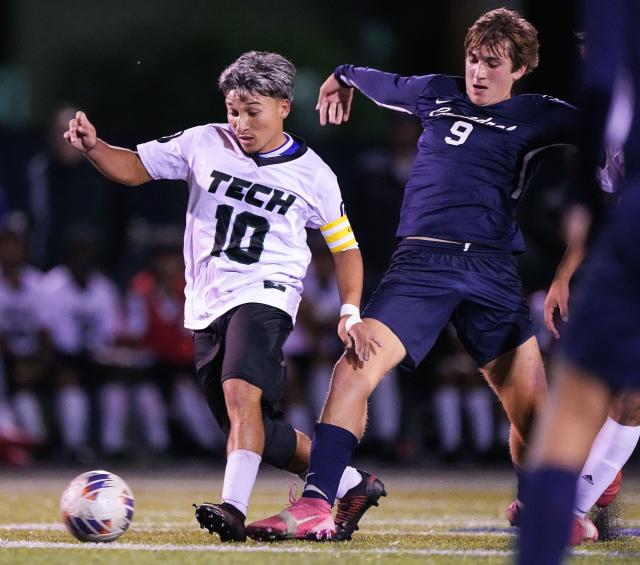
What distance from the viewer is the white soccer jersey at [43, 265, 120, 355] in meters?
11.7

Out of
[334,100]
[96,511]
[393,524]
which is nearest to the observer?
[96,511]

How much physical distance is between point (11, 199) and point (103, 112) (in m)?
26.3

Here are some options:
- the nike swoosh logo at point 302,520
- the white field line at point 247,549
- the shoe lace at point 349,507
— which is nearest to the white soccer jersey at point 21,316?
A: the shoe lace at point 349,507

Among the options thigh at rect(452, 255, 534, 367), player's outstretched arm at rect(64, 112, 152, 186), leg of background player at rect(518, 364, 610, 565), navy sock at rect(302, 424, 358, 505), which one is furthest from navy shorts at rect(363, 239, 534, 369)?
leg of background player at rect(518, 364, 610, 565)

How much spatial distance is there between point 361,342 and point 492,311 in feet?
2.06

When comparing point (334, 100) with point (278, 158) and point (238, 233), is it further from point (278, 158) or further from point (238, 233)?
point (238, 233)

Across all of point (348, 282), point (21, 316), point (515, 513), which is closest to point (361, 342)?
point (348, 282)

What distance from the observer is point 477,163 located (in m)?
5.78

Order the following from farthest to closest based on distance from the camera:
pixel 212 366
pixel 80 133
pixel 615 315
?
pixel 212 366 → pixel 80 133 → pixel 615 315

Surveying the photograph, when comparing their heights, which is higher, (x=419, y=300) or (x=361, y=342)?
(x=419, y=300)

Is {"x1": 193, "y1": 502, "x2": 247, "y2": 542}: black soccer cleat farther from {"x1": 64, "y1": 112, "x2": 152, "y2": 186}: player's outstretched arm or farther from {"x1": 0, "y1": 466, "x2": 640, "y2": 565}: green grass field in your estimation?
{"x1": 64, "y1": 112, "x2": 152, "y2": 186}: player's outstretched arm

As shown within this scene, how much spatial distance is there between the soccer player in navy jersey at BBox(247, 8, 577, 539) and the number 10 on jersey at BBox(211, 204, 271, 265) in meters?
0.56

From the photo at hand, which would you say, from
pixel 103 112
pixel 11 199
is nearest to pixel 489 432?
pixel 11 199

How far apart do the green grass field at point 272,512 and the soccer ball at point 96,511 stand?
0.06 meters
